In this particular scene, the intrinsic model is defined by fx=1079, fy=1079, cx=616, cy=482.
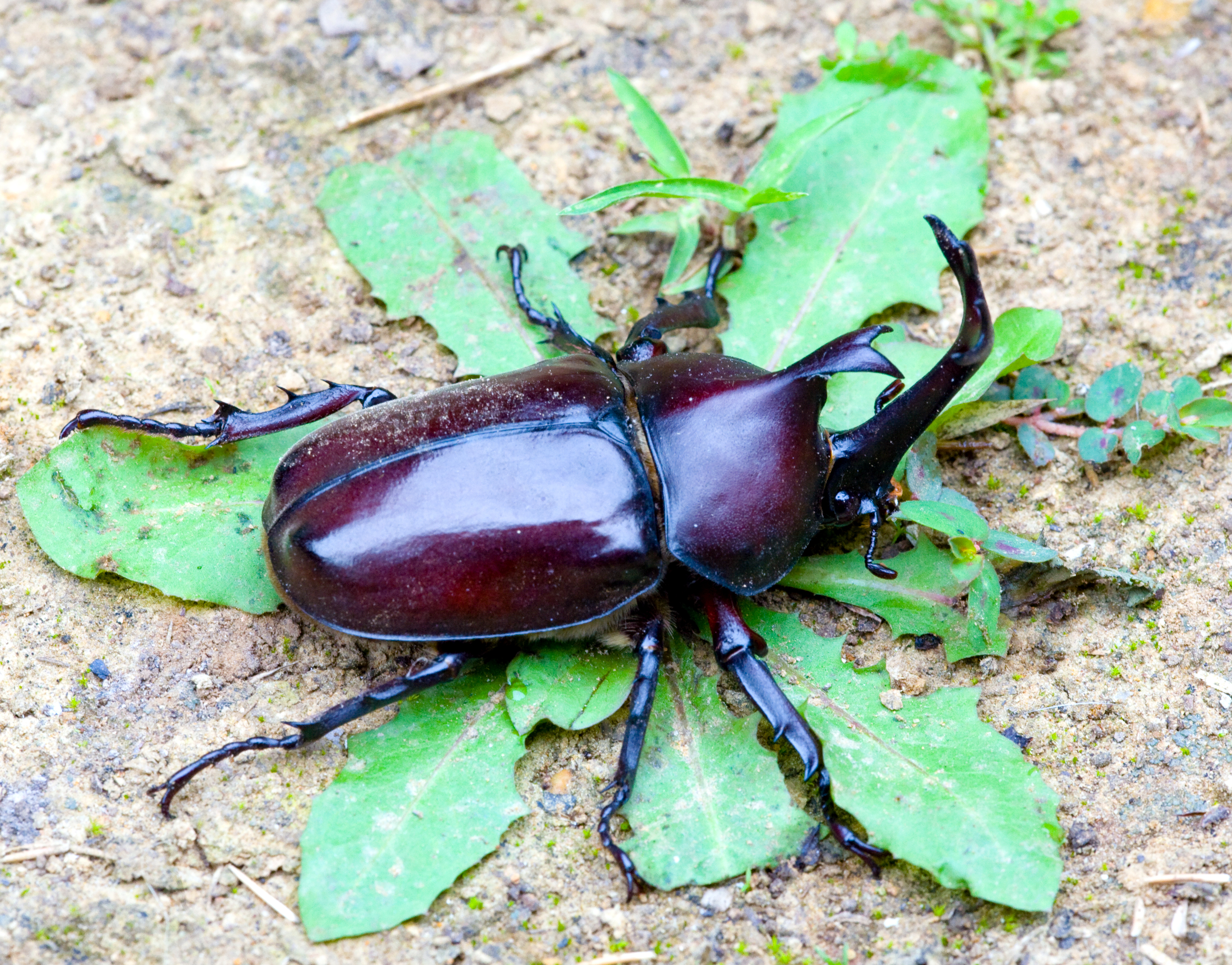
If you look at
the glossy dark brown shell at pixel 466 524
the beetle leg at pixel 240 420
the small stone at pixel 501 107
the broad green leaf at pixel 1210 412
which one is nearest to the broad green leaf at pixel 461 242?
the small stone at pixel 501 107

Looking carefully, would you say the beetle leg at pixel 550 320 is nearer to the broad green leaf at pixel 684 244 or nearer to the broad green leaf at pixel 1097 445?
the broad green leaf at pixel 684 244

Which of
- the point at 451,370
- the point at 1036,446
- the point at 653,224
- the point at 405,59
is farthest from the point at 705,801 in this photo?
the point at 405,59

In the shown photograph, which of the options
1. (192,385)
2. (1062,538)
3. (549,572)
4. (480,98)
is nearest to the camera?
(549,572)

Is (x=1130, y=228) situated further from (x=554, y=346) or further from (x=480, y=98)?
(x=480, y=98)

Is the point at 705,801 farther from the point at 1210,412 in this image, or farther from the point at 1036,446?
the point at 1210,412

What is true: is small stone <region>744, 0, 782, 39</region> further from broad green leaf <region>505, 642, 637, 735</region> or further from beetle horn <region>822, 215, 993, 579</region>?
→ broad green leaf <region>505, 642, 637, 735</region>

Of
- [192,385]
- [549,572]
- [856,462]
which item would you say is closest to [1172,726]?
[856,462]
